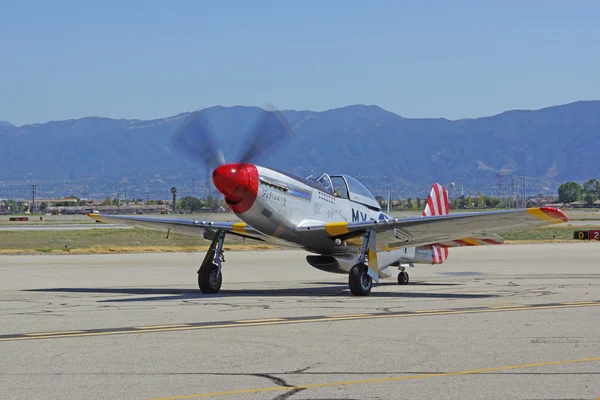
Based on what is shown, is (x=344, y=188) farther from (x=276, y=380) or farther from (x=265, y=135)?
(x=276, y=380)

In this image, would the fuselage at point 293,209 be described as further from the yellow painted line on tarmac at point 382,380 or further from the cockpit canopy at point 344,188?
the yellow painted line on tarmac at point 382,380

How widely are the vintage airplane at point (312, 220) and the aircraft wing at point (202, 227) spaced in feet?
0.10

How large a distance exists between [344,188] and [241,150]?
356cm

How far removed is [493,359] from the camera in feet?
33.9

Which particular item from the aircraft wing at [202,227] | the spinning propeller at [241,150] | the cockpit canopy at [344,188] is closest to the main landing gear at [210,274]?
the aircraft wing at [202,227]

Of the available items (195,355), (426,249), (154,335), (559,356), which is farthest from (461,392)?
(426,249)

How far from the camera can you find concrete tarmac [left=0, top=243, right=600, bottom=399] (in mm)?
8766

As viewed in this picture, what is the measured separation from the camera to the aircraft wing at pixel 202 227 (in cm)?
2217

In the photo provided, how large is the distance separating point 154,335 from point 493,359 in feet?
15.1

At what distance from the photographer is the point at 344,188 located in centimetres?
2267

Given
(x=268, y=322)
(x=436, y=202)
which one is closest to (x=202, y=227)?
(x=436, y=202)

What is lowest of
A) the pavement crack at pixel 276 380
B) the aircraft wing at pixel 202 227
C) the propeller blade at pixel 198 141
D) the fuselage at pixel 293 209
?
the pavement crack at pixel 276 380

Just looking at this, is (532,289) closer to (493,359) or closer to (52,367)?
(493,359)

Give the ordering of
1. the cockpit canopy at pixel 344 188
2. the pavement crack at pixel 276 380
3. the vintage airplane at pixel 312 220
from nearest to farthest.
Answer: the pavement crack at pixel 276 380, the vintage airplane at pixel 312 220, the cockpit canopy at pixel 344 188
